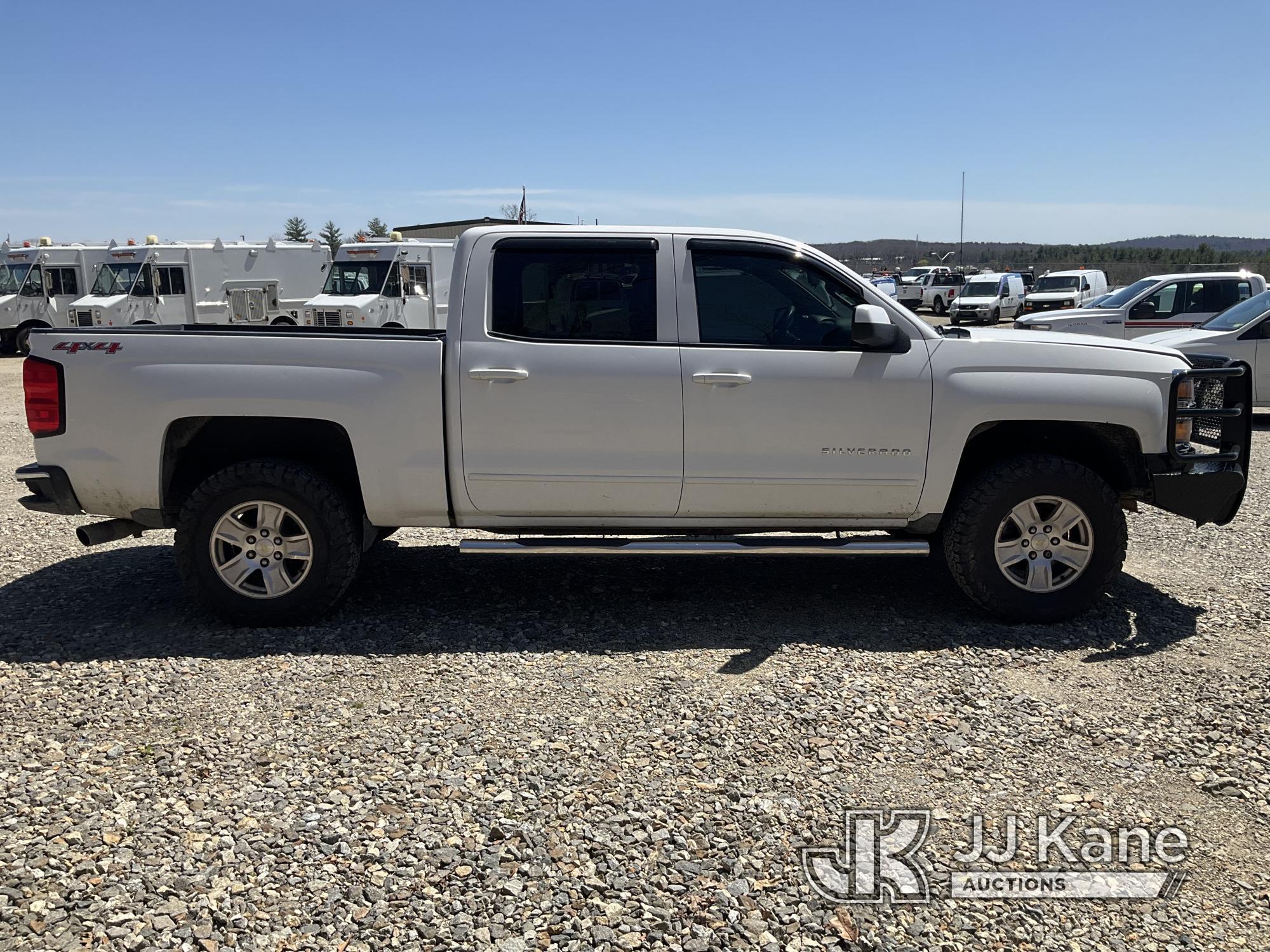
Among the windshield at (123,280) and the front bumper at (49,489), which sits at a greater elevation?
the windshield at (123,280)

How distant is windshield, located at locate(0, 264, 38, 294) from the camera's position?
2512 centimetres

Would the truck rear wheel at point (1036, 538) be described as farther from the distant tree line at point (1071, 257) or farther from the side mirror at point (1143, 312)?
the distant tree line at point (1071, 257)

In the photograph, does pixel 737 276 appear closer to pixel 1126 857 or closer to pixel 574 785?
pixel 574 785

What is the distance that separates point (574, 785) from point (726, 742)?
0.67 metres

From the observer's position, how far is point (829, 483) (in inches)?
210

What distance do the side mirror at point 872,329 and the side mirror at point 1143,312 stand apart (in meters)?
13.8

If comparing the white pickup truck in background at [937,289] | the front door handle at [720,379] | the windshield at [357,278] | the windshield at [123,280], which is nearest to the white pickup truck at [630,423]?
the front door handle at [720,379]

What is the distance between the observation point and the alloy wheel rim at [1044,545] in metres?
5.34

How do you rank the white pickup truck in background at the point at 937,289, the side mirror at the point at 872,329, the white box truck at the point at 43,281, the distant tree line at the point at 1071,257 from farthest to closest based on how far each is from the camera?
the distant tree line at the point at 1071,257 < the white pickup truck in background at the point at 937,289 < the white box truck at the point at 43,281 < the side mirror at the point at 872,329

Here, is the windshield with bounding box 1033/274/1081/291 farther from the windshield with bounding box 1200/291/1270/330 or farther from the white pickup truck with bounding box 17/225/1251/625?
the white pickup truck with bounding box 17/225/1251/625

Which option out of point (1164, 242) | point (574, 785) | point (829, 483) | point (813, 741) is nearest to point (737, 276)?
point (829, 483)

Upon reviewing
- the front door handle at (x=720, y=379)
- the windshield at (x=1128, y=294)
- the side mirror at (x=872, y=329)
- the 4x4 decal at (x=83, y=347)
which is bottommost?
the front door handle at (x=720, y=379)

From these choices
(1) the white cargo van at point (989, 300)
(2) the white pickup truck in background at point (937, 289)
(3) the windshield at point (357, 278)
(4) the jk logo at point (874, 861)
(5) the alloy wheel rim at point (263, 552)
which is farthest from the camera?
(2) the white pickup truck in background at point (937, 289)

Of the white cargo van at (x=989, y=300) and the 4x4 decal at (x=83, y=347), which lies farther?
the white cargo van at (x=989, y=300)
